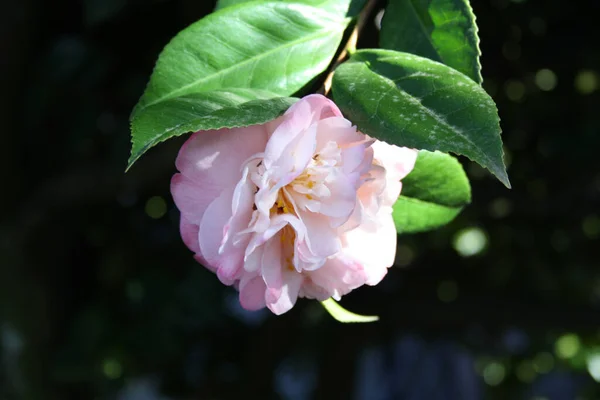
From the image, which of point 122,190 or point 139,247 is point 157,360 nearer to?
point 139,247

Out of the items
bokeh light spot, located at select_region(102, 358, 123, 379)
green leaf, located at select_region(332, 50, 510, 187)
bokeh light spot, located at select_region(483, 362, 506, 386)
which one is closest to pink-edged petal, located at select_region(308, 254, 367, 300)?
green leaf, located at select_region(332, 50, 510, 187)

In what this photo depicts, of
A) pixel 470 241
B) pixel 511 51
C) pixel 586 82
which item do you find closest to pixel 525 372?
pixel 470 241

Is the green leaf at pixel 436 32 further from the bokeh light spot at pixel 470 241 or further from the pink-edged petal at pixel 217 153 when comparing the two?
the bokeh light spot at pixel 470 241

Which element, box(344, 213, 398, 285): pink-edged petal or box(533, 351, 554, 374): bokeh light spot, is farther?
box(533, 351, 554, 374): bokeh light spot

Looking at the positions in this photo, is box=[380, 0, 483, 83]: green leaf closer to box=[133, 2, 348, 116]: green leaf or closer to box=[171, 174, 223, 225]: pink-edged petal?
box=[133, 2, 348, 116]: green leaf

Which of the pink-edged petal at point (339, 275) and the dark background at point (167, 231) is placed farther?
the dark background at point (167, 231)

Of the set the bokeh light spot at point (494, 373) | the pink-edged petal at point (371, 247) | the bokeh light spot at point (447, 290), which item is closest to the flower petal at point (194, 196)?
the pink-edged petal at point (371, 247)

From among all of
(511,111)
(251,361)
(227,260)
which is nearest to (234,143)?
(227,260)
